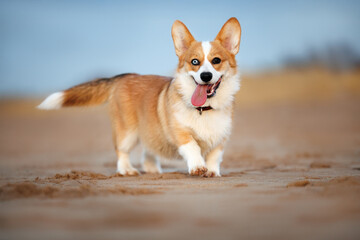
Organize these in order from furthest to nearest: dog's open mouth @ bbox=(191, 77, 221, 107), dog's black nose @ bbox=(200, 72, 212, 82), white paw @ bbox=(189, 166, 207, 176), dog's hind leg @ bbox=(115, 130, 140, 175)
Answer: dog's hind leg @ bbox=(115, 130, 140, 175)
dog's open mouth @ bbox=(191, 77, 221, 107)
dog's black nose @ bbox=(200, 72, 212, 82)
white paw @ bbox=(189, 166, 207, 176)

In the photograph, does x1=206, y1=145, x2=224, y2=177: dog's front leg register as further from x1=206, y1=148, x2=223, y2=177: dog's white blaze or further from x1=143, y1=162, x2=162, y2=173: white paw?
x1=143, y1=162, x2=162, y2=173: white paw

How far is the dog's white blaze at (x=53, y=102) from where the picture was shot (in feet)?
17.6

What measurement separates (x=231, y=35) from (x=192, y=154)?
1.54 meters

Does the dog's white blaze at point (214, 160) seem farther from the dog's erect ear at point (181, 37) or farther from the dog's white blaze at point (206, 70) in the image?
the dog's erect ear at point (181, 37)

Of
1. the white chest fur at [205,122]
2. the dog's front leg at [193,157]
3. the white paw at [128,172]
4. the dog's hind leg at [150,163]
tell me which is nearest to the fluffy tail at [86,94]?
the dog's hind leg at [150,163]

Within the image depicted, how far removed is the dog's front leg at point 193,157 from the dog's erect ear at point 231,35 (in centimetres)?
127

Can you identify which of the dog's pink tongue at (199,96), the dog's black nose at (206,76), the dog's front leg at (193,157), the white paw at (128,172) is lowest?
the white paw at (128,172)

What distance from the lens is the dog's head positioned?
4328 mm

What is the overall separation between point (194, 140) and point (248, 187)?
4.37 feet

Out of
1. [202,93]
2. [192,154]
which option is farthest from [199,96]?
[192,154]

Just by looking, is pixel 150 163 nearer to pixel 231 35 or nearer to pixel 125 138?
pixel 125 138

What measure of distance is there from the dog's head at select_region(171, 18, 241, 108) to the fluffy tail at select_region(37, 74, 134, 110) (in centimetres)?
136

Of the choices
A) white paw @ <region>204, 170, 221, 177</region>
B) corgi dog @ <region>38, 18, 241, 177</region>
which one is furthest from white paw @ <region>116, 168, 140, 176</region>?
white paw @ <region>204, 170, 221, 177</region>

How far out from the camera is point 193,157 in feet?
13.6
